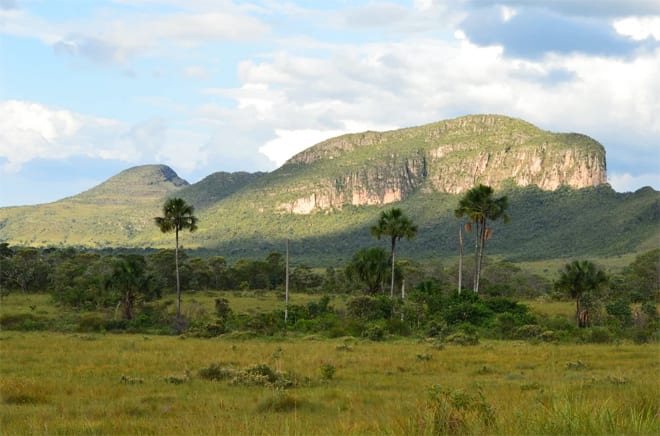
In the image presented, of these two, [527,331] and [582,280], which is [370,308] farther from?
[582,280]

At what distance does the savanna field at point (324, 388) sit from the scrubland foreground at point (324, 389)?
4 cm

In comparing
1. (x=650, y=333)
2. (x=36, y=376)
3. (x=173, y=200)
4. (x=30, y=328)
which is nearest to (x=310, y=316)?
(x=173, y=200)

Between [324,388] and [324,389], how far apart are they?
0.32 m

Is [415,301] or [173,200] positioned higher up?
[173,200]

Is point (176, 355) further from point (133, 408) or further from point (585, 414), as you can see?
point (585, 414)

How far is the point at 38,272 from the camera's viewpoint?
7969cm

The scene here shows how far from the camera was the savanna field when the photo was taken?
8124mm

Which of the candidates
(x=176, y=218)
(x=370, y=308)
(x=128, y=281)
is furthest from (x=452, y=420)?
(x=128, y=281)

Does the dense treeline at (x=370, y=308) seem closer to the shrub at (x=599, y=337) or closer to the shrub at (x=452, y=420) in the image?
the shrub at (x=599, y=337)

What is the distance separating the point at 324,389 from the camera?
18.5 m

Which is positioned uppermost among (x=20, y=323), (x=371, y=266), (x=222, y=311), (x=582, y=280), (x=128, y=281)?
(x=371, y=266)

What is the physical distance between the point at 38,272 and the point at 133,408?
235ft

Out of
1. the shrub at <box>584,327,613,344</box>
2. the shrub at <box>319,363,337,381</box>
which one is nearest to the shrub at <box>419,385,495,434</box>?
the shrub at <box>319,363,337,381</box>

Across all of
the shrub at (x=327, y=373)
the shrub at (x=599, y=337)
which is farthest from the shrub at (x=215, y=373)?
the shrub at (x=599, y=337)
